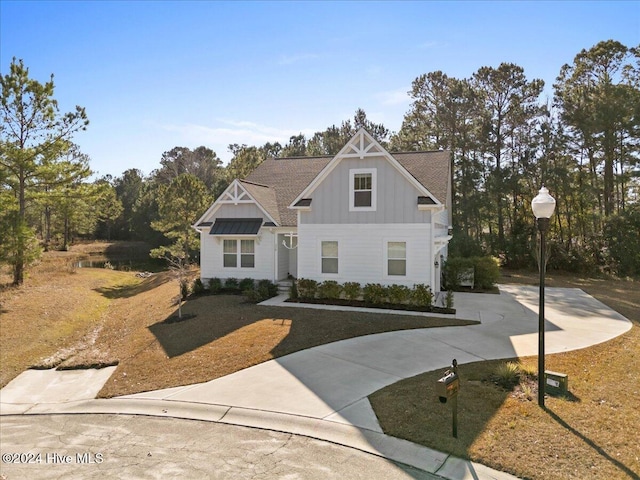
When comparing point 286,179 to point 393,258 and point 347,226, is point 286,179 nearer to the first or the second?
point 347,226

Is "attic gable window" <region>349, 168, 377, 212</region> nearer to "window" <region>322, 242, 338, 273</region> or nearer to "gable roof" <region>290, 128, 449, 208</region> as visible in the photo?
"gable roof" <region>290, 128, 449, 208</region>

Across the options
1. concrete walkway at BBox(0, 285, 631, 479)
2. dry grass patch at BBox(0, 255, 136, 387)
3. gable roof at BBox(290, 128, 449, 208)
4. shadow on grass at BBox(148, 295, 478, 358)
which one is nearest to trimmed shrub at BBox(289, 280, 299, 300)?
shadow on grass at BBox(148, 295, 478, 358)

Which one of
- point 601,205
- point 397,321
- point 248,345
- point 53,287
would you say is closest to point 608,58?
point 601,205

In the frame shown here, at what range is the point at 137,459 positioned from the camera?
600cm

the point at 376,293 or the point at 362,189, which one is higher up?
the point at 362,189

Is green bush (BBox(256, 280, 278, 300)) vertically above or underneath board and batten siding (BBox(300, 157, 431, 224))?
underneath

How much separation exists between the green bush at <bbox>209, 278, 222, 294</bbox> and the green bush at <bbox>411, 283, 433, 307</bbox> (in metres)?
9.16

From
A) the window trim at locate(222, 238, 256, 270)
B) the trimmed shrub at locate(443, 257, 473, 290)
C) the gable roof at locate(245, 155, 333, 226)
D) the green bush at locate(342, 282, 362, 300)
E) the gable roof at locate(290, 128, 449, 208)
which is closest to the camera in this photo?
the gable roof at locate(290, 128, 449, 208)

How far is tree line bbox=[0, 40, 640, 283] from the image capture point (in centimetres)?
2308

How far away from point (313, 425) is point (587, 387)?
215 inches

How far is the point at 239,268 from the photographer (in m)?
19.5

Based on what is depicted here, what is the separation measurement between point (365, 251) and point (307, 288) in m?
2.82

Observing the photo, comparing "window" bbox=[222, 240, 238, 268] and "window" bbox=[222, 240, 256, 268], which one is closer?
"window" bbox=[222, 240, 256, 268]

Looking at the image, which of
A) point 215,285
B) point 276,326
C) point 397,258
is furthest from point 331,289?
point 215,285
